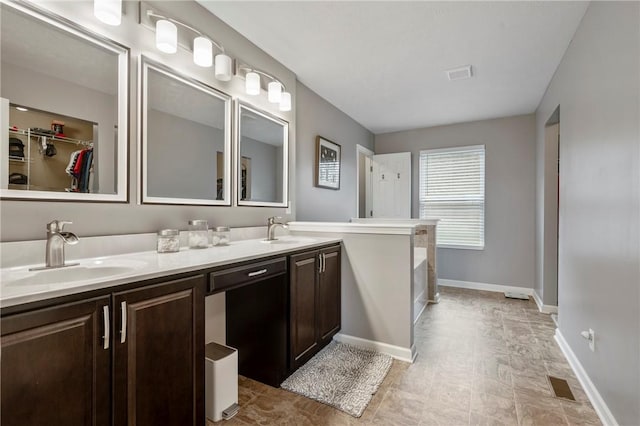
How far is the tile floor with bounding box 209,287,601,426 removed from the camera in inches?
62.5

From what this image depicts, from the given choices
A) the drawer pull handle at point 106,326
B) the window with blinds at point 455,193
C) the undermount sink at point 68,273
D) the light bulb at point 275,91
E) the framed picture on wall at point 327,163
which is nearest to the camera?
the drawer pull handle at point 106,326

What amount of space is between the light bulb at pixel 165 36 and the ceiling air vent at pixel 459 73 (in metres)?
2.42

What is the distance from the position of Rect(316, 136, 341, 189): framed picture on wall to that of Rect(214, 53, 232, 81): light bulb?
148 cm

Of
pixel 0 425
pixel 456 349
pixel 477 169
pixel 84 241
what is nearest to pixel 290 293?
pixel 84 241

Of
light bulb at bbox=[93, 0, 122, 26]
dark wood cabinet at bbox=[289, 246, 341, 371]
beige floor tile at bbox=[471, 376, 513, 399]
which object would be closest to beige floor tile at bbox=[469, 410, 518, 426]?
beige floor tile at bbox=[471, 376, 513, 399]

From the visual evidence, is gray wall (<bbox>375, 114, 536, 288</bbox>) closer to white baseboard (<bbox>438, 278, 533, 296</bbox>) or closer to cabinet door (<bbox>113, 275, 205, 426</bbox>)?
white baseboard (<bbox>438, 278, 533, 296</bbox>)

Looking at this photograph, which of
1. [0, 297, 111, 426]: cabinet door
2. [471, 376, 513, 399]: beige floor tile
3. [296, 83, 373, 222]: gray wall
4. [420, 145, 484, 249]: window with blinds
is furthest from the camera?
[420, 145, 484, 249]: window with blinds

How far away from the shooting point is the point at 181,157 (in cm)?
187

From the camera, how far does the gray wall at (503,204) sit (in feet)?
13.3

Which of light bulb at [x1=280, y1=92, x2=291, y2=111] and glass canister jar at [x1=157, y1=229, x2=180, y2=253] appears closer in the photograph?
glass canister jar at [x1=157, y1=229, x2=180, y2=253]

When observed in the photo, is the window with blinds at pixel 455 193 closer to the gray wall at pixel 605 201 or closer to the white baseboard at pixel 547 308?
the white baseboard at pixel 547 308

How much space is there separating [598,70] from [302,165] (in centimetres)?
235

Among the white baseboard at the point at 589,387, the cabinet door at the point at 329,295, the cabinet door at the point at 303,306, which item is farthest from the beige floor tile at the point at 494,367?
the cabinet door at the point at 303,306

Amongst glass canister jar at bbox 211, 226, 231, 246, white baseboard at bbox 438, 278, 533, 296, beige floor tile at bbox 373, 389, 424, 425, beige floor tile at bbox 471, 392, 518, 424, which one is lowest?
beige floor tile at bbox 373, 389, 424, 425
